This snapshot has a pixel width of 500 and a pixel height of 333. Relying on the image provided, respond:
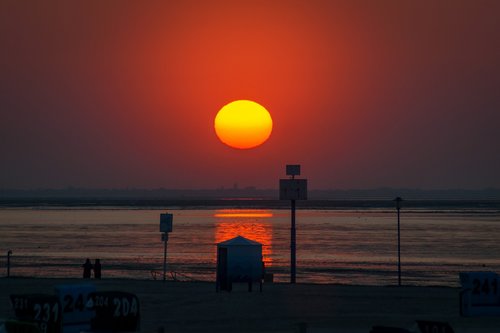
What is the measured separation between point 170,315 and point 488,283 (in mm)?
10447

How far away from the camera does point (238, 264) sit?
123ft

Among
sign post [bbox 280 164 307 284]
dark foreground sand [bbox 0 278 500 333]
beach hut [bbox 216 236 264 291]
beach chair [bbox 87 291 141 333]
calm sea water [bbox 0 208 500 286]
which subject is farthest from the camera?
calm sea water [bbox 0 208 500 286]

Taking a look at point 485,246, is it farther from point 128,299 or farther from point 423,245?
point 128,299

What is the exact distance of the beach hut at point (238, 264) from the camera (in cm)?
3731

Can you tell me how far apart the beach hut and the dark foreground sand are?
0.64 m

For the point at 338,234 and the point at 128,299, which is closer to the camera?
the point at 128,299

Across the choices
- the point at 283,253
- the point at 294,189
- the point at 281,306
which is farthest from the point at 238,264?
the point at 283,253

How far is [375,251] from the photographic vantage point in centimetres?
7362

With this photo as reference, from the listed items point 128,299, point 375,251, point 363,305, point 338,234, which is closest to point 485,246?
point 375,251

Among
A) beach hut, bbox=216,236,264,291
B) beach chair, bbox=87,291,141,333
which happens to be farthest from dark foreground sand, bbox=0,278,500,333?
beach chair, bbox=87,291,141,333

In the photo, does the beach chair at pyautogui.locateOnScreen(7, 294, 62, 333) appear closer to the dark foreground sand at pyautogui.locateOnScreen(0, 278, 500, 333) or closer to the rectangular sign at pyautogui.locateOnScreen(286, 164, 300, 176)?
the dark foreground sand at pyautogui.locateOnScreen(0, 278, 500, 333)

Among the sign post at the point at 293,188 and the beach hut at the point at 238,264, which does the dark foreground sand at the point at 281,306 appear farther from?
the sign post at the point at 293,188

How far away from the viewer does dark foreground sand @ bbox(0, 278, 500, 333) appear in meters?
27.7

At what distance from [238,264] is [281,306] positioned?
545 cm
